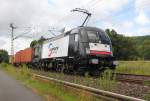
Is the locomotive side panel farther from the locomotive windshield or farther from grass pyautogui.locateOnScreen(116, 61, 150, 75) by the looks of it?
grass pyautogui.locateOnScreen(116, 61, 150, 75)

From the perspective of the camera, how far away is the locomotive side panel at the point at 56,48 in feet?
89.8

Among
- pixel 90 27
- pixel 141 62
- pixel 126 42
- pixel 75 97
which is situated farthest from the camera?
pixel 126 42

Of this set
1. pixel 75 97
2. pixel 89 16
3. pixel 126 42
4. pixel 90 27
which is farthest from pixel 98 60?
pixel 126 42

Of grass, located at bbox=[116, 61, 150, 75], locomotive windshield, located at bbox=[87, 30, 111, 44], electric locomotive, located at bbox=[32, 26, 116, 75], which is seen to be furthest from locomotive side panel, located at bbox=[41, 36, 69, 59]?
grass, located at bbox=[116, 61, 150, 75]

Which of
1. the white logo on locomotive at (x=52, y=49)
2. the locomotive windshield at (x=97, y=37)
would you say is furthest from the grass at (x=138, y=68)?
the white logo on locomotive at (x=52, y=49)

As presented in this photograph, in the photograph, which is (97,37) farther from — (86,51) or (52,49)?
(52,49)

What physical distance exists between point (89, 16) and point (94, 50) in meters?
4.12

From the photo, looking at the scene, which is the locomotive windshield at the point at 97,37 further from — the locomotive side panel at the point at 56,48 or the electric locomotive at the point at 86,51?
the locomotive side panel at the point at 56,48

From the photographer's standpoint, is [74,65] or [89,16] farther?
[89,16]

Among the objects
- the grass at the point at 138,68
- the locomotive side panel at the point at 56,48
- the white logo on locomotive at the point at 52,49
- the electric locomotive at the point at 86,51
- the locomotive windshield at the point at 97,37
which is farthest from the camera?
the white logo on locomotive at the point at 52,49

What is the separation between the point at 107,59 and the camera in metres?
23.6

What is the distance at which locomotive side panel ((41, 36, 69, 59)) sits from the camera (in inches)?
1078

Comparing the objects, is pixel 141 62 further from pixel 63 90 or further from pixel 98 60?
pixel 63 90

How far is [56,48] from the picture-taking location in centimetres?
3081
